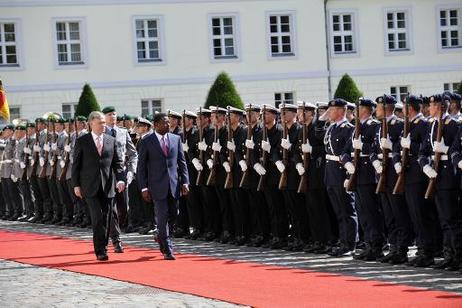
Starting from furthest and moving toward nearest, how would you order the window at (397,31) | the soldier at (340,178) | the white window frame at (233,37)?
the window at (397,31) → the white window frame at (233,37) → the soldier at (340,178)

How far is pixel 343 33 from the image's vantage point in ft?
159

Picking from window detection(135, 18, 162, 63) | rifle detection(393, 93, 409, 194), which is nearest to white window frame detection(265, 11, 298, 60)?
window detection(135, 18, 162, 63)

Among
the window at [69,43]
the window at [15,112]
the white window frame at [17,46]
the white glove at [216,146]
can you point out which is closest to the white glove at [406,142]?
the white glove at [216,146]

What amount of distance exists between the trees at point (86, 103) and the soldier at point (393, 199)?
26827 millimetres

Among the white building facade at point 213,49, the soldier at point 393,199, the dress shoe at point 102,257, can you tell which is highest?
the white building facade at point 213,49

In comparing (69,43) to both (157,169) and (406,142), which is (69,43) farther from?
(406,142)

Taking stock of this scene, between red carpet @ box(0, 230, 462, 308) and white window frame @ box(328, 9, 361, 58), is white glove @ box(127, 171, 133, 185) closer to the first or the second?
red carpet @ box(0, 230, 462, 308)

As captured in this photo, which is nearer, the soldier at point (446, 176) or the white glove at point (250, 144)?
the soldier at point (446, 176)

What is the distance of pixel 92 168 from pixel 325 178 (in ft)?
9.84

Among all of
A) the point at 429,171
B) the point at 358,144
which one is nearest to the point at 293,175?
the point at 358,144

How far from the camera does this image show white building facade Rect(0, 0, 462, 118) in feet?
146

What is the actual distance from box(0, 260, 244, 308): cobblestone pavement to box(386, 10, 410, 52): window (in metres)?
35.5

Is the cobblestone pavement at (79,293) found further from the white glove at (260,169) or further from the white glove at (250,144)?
the white glove at (250,144)

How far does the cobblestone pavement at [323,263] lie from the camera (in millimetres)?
12953
